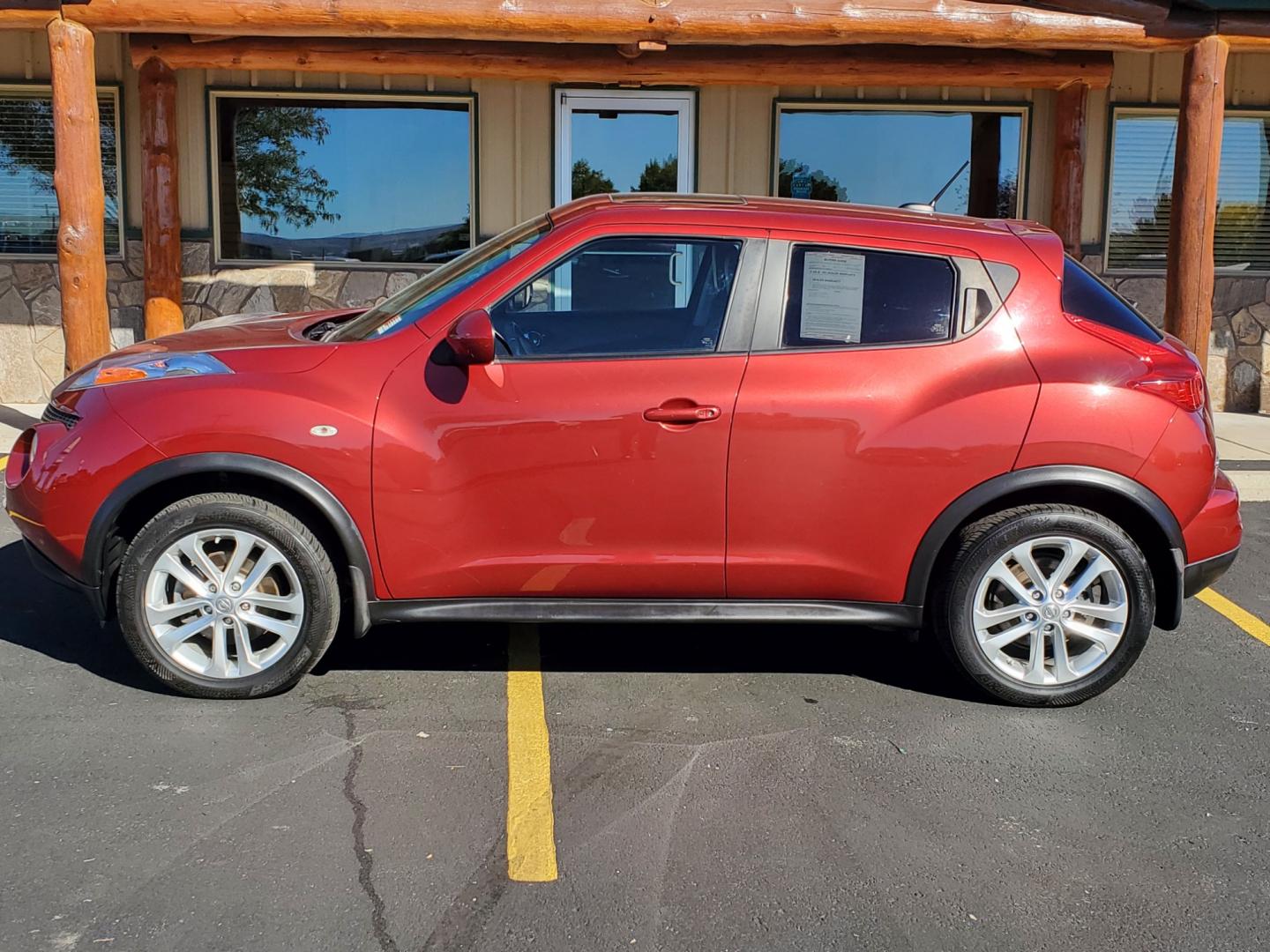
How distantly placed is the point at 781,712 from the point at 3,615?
3274mm

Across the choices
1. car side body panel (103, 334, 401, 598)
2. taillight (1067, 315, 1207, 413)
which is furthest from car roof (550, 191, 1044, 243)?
car side body panel (103, 334, 401, 598)

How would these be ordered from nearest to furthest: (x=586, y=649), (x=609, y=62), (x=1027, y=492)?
(x=1027, y=492), (x=586, y=649), (x=609, y=62)

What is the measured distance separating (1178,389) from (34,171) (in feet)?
32.4

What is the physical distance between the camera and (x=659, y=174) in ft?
36.5

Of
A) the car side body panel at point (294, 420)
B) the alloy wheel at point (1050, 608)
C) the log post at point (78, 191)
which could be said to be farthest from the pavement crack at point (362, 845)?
the log post at point (78, 191)

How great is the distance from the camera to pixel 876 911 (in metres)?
3.18

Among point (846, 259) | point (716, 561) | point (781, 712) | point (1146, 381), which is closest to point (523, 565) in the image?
point (716, 561)

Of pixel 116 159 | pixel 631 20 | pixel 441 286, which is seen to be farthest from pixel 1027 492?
pixel 116 159

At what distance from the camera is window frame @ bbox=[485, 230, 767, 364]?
4324mm

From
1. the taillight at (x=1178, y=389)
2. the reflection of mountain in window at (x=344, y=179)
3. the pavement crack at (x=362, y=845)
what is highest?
the reflection of mountain in window at (x=344, y=179)

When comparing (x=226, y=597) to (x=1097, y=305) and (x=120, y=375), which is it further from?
(x=1097, y=305)

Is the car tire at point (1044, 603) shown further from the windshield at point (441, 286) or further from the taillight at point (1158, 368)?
the windshield at point (441, 286)

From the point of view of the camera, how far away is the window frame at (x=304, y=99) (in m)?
10.7

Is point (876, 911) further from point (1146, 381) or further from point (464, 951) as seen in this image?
point (1146, 381)
